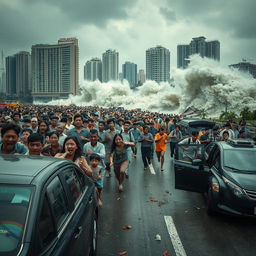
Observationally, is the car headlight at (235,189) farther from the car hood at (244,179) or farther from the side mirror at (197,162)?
the side mirror at (197,162)

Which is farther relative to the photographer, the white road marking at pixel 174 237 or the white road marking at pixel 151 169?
the white road marking at pixel 151 169

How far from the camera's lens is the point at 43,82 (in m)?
173

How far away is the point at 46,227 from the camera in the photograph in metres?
2.35

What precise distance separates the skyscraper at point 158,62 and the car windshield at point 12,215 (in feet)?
651

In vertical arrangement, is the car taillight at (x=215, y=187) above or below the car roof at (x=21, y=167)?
below

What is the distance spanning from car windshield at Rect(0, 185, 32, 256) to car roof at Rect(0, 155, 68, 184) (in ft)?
0.28

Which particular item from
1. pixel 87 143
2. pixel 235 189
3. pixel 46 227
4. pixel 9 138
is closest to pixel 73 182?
pixel 46 227

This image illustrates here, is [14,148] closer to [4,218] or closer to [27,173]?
[27,173]

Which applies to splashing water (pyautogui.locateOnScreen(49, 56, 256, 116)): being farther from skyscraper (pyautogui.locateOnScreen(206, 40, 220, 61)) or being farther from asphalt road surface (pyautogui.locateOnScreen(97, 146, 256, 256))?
skyscraper (pyautogui.locateOnScreen(206, 40, 220, 61))

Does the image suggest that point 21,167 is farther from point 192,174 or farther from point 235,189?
point 192,174

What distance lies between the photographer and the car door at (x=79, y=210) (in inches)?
110

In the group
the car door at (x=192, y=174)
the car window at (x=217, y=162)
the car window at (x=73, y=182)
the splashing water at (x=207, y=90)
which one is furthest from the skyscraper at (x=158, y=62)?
the car window at (x=73, y=182)

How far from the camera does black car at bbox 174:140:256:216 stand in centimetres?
525

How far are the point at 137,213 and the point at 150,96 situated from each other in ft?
231
